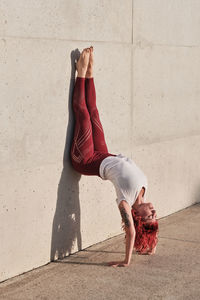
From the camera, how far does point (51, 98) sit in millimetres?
5133

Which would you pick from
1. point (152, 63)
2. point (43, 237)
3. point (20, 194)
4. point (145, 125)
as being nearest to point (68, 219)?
point (43, 237)

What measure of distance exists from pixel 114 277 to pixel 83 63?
1784 mm

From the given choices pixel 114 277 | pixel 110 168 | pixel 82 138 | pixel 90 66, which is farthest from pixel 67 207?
pixel 90 66

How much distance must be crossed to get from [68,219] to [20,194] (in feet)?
2.34

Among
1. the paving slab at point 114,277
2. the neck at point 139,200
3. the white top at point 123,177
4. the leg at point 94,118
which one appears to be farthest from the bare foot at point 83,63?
the paving slab at point 114,277

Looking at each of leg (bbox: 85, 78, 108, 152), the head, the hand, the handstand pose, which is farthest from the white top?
the hand

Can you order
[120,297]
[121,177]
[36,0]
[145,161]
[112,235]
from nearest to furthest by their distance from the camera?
[120,297] → [36,0] → [121,177] → [112,235] → [145,161]

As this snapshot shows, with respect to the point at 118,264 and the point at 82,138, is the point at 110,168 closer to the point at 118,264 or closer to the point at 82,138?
the point at 82,138

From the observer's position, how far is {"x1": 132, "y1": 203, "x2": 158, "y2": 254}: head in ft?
17.6

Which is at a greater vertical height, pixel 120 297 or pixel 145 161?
pixel 145 161

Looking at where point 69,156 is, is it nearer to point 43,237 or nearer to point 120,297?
point 43,237

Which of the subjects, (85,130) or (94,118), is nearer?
(85,130)

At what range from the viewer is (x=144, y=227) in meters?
5.38

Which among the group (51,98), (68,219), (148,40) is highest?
(148,40)
